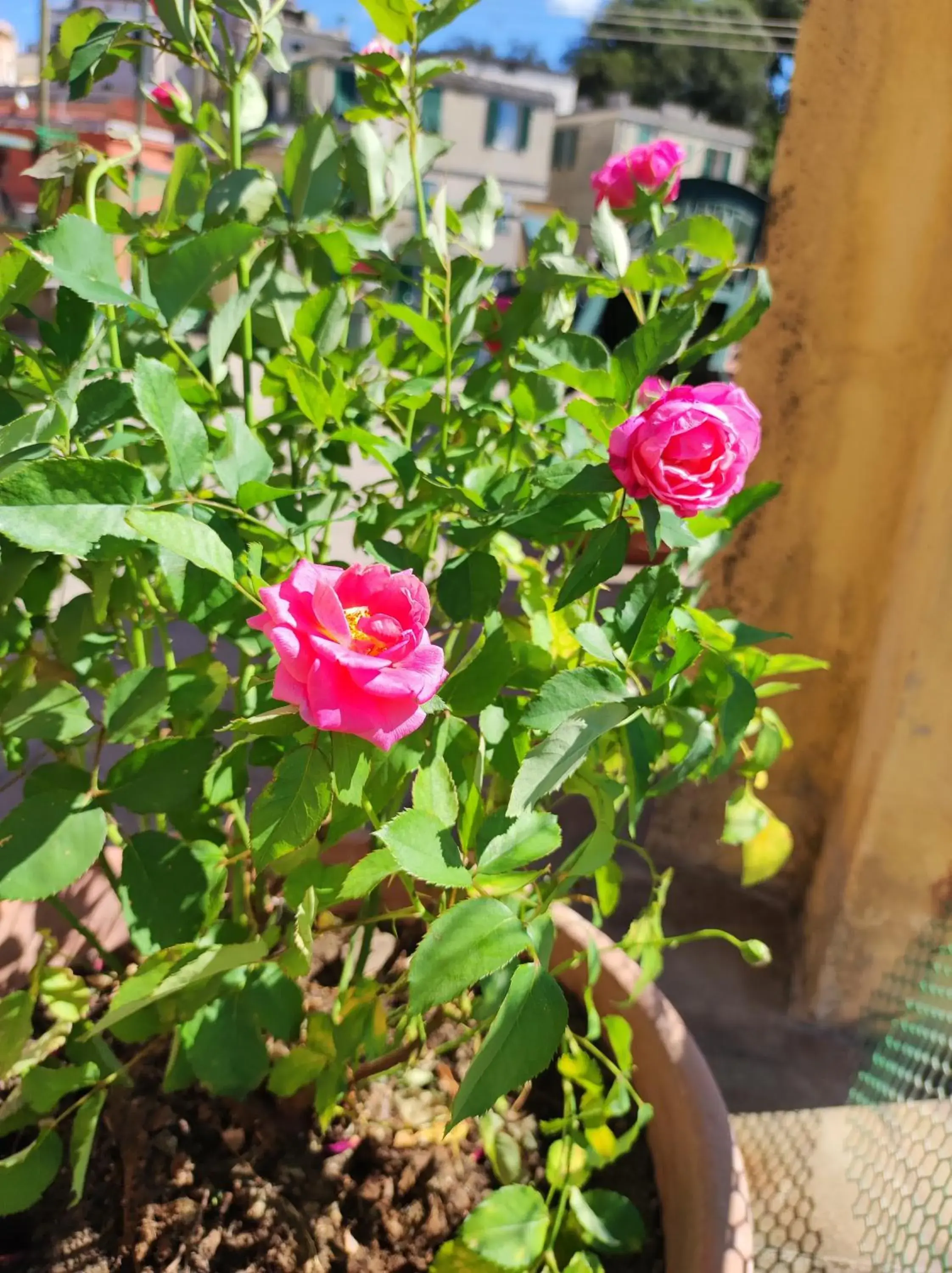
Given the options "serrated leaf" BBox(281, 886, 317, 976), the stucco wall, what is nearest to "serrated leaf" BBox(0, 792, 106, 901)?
"serrated leaf" BBox(281, 886, 317, 976)

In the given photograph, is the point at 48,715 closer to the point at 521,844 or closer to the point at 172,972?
the point at 172,972

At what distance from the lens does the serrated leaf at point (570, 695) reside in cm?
38

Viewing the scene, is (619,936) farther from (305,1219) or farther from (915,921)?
(305,1219)

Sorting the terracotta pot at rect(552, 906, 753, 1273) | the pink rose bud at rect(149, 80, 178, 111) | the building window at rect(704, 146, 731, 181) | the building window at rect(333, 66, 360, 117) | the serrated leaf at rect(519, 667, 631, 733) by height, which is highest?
the building window at rect(704, 146, 731, 181)

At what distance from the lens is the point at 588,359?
47 cm

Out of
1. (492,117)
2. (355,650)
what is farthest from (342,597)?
(492,117)

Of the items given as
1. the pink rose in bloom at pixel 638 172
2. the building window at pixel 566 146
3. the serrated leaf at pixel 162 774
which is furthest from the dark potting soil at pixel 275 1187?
the building window at pixel 566 146

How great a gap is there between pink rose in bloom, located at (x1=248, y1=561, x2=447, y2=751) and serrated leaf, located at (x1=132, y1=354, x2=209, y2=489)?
0.39 feet

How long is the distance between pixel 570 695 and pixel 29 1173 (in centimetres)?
45

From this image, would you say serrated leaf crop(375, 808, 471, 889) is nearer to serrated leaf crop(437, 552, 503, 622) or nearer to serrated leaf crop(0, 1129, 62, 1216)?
serrated leaf crop(437, 552, 503, 622)

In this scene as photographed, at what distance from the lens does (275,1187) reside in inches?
23.3

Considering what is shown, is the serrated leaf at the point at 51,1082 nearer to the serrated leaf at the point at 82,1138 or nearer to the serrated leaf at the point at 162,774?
the serrated leaf at the point at 82,1138

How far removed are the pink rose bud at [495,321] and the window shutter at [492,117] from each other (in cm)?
1209

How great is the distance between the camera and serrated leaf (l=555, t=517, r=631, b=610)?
0.43 meters
